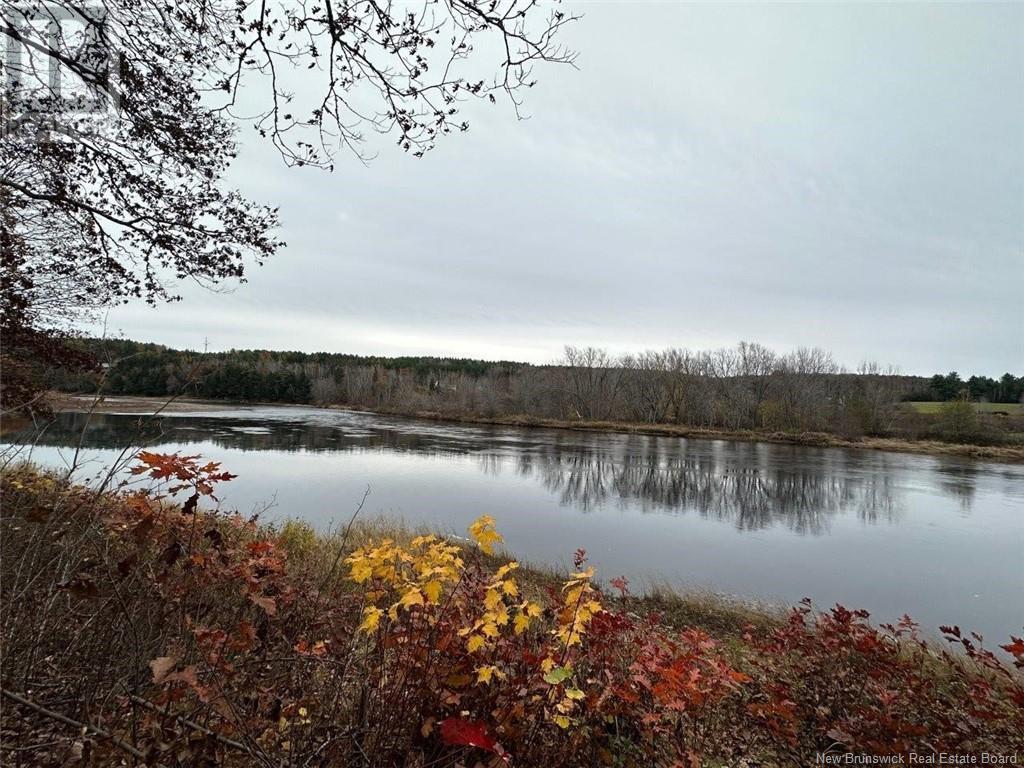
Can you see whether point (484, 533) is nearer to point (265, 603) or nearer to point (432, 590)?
point (432, 590)

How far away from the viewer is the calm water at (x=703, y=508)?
10273 mm

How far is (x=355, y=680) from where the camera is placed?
109 inches

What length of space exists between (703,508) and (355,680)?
16.5 metres

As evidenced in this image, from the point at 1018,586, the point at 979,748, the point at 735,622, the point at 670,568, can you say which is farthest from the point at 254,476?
the point at 1018,586

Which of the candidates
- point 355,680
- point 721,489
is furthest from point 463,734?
point 721,489

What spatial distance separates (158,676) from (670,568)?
10739mm

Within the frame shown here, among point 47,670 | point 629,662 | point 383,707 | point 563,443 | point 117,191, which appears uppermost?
point 117,191

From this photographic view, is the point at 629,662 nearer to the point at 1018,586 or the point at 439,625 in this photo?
the point at 439,625

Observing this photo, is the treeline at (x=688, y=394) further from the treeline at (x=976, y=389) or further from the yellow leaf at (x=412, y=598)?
the yellow leaf at (x=412, y=598)

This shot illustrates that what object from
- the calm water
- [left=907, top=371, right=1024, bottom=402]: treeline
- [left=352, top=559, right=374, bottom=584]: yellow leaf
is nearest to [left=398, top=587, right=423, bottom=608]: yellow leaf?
[left=352, top=559, right=374, bottom=584]: yellow leaf

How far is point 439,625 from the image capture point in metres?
2.56

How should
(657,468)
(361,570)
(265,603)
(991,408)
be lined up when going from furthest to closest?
(991,408)
(657,468)
(361,570)
(265,603)

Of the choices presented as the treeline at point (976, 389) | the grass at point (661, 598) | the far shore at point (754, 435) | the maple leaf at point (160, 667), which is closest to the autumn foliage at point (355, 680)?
the maple leaf at point (160, 667)

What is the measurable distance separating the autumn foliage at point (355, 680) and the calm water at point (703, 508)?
0.91 metres
